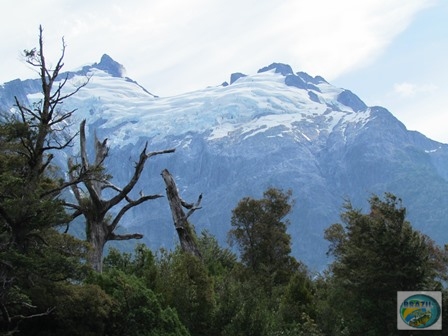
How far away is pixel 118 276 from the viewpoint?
17672mm

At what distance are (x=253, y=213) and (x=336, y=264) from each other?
18.3m

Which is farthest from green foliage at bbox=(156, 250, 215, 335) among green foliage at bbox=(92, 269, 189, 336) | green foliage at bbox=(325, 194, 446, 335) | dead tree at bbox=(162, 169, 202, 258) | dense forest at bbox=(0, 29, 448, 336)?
dead tree at bbox=(162, 169, 202, 258)

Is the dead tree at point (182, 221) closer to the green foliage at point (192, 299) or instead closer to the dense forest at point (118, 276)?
the dense forest at point (118, 276)

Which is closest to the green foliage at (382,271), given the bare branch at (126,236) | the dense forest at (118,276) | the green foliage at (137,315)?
the dense forest at (118,276)

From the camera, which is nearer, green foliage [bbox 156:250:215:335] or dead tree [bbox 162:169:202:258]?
green foliage [bbox 156:250:215:335]

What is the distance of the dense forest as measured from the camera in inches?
600

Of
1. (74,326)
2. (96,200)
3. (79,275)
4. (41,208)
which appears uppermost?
(96,200)

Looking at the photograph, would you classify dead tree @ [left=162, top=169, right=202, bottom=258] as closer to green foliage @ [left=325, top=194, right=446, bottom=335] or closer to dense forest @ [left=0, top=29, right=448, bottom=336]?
dense forest @ [left=0, top=29, right=448, bottom=336]

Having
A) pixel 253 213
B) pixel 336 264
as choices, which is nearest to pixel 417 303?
pixel 336 264

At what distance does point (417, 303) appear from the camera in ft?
57.5

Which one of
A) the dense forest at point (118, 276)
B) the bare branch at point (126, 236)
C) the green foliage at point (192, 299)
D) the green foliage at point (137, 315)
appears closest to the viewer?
the dense forest at point (118, 276)

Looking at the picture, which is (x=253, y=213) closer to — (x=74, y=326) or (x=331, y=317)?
(x=331, y=317)

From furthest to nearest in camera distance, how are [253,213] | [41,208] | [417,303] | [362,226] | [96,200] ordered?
1. [253,213]
2. [96,200]
3. [362,226]
4. [417,303]
5. [41,208]

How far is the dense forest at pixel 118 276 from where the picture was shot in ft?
50.0
